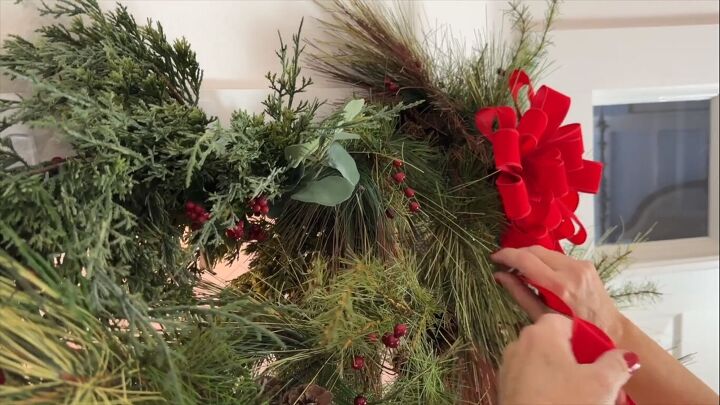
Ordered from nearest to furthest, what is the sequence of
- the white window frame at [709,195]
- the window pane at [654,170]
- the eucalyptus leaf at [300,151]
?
1. the eucalyptus leaf at [300,151]
2. the white window frame at [709,195]
3. the window pane at [654,170]

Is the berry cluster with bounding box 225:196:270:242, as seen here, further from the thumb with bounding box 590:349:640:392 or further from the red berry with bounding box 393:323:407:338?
the thumb with bounding box 590:349:640:392

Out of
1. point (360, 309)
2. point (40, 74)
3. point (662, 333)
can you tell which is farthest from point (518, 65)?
point (662, 333)

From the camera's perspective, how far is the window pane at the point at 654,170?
3.78 feet

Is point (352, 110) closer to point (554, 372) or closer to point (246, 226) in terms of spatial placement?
point (246, 226)

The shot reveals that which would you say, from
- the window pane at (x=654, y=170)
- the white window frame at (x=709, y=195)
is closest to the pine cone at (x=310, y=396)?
the white window frame at (x=709, y=195)

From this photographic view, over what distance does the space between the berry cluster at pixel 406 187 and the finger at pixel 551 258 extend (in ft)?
0.39

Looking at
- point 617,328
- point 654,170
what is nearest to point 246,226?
point 617,328

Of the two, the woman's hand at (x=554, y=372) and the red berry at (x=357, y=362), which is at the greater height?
the woman's hand at (x=554, y=372)

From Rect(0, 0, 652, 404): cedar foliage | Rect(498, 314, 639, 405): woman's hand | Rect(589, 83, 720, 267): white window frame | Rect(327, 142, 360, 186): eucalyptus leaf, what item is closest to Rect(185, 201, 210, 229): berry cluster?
Rect(0, 0, 652, 404): cedar foliage

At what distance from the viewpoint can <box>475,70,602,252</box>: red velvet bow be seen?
1.81 ft

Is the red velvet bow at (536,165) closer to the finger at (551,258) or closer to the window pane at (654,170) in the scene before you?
the finger at (551,258)

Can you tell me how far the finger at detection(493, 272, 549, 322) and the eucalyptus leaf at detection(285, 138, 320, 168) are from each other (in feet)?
0.79

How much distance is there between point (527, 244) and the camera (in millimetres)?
597

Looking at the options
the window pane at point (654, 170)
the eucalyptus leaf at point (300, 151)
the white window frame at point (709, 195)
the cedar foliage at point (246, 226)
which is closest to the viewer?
the cedar foliage at point (246, 226)
